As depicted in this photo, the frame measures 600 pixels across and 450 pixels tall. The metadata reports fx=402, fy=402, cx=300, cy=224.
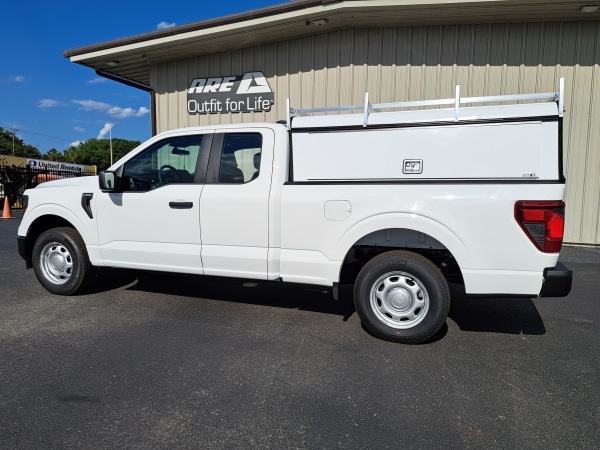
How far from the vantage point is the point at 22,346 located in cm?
348

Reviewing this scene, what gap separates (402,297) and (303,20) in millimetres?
6775

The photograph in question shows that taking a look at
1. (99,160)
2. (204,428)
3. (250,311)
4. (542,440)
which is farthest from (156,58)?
(99,160)

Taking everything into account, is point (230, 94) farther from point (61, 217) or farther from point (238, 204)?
point (238, 204)

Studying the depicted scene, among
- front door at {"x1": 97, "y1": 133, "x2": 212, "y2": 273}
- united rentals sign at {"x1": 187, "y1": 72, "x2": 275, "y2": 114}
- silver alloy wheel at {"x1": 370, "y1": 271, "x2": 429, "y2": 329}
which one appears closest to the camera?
silver alloy wheel at {"x1": 370, "y1": 271, "x2": 429, "y2": 329}

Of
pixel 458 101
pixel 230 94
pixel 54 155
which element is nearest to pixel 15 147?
pixel 54 155

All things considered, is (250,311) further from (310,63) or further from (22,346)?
(310,63)

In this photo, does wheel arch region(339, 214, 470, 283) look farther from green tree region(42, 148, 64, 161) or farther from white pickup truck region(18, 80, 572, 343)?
green tree region(42, 148, 64, 161)

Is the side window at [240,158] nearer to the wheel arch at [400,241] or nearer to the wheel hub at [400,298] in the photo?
the wheel arch at [400,241]

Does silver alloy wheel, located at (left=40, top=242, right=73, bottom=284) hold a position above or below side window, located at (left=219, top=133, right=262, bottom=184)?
below

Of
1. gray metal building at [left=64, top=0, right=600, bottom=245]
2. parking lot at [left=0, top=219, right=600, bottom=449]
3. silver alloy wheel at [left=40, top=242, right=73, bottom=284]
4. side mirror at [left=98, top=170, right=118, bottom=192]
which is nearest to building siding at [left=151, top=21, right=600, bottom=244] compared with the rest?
gray metal building at [left=64, top=0, right=600, bottom=245]

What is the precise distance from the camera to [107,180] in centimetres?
440

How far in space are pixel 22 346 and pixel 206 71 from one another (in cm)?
809

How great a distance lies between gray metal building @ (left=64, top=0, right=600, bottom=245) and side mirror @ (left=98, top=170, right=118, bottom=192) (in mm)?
5372

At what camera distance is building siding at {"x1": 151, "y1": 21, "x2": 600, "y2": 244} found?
8.16 metres
